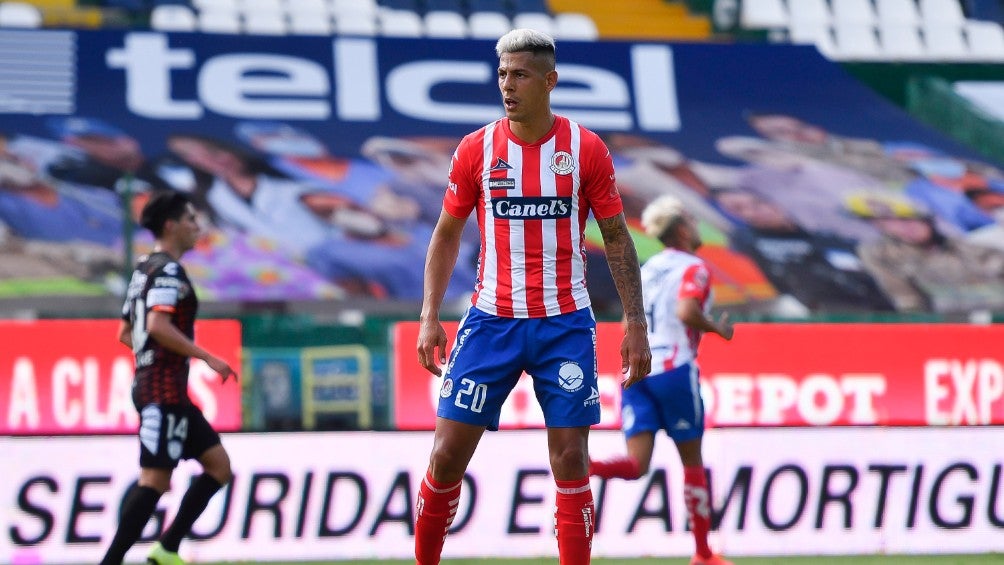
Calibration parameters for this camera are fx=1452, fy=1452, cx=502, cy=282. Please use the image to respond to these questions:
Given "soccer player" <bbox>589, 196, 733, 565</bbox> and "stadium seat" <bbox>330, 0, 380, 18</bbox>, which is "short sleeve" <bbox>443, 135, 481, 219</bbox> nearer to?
"soccer player" <bbox>589, 196, 733, 565</bbox>

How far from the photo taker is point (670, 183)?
15.3 m

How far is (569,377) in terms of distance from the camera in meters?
4.77

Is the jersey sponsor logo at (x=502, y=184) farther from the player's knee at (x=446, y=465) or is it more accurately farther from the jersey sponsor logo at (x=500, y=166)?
the player's knee at (x=446, y=465)

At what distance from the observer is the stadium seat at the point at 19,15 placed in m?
15.3

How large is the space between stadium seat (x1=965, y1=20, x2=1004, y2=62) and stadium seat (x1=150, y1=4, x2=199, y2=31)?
9191mm

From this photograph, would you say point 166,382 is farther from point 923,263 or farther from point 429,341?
point 923,263

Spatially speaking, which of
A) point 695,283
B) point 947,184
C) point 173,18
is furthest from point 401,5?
point 695,283

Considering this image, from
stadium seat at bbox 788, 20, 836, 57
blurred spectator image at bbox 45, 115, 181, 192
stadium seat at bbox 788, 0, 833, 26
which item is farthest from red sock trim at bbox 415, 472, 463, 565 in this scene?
stadium seat at bbox 788, 0, 833, 26

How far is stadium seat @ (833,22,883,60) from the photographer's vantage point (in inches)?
679

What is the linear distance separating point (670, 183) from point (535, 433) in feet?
25.4

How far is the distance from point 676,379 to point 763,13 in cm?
1156

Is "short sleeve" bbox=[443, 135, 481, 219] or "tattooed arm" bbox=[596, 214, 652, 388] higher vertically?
"short sleeve" bbox=[443, 135, 481, 219]

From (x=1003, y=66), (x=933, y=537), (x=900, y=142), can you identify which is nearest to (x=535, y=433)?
(x=933, y=537)

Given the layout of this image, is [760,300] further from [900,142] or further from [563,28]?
[563,28]
